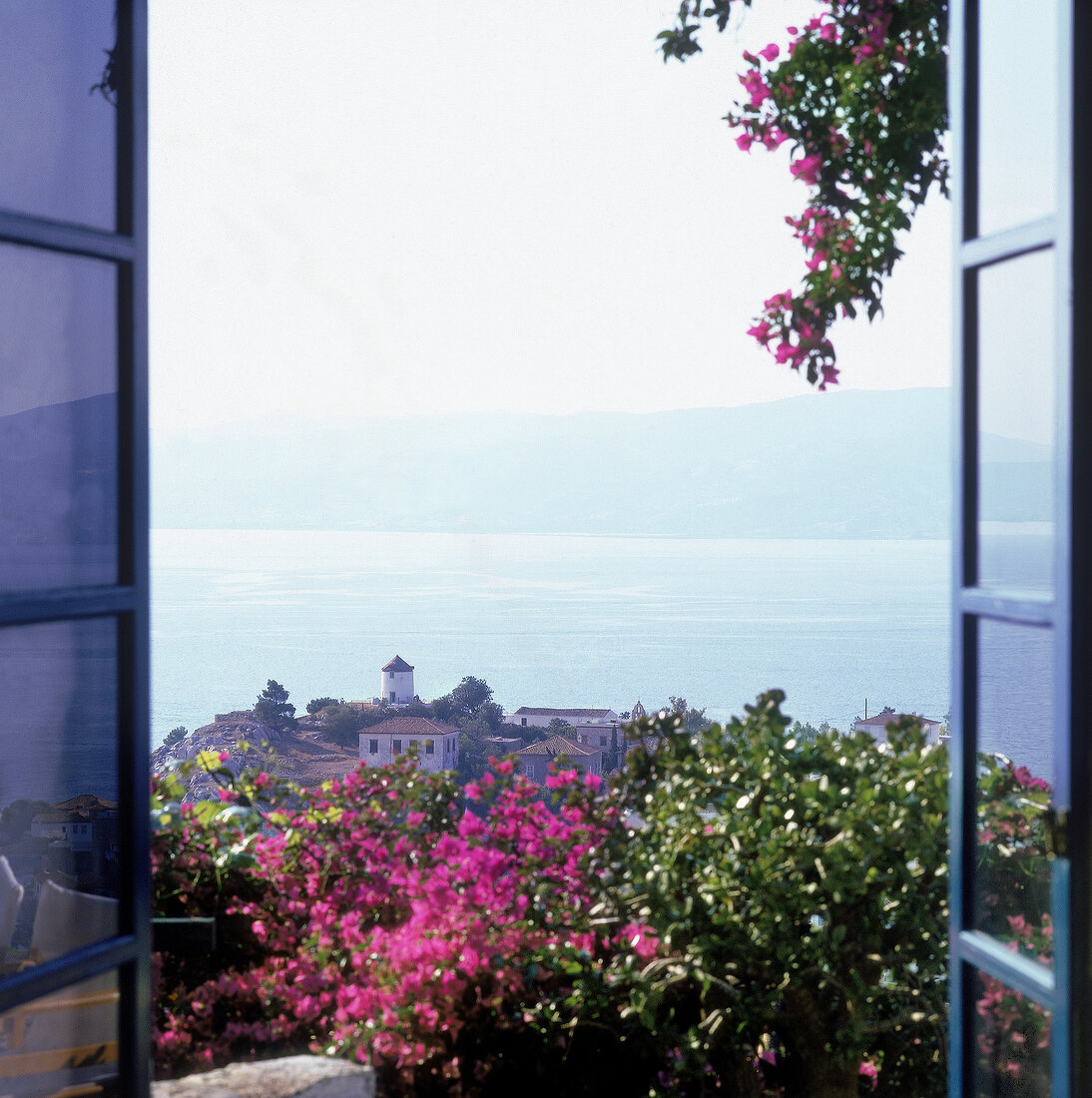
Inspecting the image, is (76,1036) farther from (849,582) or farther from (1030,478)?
(849,582)

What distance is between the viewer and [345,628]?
12.1 meters

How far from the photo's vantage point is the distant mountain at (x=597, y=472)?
13.3 meters

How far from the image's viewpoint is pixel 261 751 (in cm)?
300

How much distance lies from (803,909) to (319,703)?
3308mm

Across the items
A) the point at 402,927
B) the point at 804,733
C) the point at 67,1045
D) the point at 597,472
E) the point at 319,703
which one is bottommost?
the point at 402,927

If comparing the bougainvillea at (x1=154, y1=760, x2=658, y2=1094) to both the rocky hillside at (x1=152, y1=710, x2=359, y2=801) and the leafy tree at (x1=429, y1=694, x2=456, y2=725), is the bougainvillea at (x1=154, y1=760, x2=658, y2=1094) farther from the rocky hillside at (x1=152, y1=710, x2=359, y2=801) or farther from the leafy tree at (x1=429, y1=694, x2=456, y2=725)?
the leafy tree at (x1=429, y1=694, x2=456, y2=725)

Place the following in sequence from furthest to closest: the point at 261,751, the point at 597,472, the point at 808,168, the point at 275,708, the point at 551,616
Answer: the point at 597,472 → the point at 551,616 → the point at 275,708 → the point at 261,751 → the point at 808,168

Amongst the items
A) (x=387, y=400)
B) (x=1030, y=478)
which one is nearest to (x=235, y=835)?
(x=1030, y=478)

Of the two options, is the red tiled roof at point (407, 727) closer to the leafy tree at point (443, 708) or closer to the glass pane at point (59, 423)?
the leafy tree at point (443, 708)

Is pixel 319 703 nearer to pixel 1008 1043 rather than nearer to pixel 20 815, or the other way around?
pixel 20 815

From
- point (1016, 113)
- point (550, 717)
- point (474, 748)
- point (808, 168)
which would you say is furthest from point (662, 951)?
point (550, 717)

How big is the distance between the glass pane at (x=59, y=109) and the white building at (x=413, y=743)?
171 cm

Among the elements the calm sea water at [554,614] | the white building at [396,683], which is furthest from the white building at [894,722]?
the calm sea water at [554,614]

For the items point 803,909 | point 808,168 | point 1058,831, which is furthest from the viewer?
point 808,168
